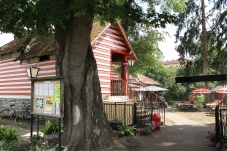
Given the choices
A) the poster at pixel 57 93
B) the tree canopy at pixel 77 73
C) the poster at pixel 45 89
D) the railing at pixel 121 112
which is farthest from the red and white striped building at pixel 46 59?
the poster at pixel 57 93

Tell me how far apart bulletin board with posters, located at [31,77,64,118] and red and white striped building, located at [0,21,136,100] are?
17.8 feet

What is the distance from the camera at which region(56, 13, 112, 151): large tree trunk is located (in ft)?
22.0

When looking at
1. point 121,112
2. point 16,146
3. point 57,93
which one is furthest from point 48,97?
point 121,112

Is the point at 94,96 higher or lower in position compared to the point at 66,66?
lower

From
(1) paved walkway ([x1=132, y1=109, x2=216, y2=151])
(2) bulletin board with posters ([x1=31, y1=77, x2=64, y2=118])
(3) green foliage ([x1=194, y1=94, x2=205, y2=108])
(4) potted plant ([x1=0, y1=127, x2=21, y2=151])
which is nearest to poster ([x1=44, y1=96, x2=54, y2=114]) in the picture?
(2) bulletin board with posters ([x1=31, y1=77, x2=64, y2=118])

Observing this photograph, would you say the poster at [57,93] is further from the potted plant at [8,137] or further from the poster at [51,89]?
the potted plant at [8,137]

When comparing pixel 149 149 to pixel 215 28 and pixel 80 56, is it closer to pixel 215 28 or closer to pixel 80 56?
pixel 80 56

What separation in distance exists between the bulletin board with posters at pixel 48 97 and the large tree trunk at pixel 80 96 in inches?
26.4

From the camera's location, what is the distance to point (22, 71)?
1445 centimetres

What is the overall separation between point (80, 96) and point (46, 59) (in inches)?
275

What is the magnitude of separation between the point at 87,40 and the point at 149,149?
12.7 ft

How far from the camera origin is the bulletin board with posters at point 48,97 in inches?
234

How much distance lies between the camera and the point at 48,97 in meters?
6.33

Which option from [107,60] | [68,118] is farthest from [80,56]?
[107,60]
